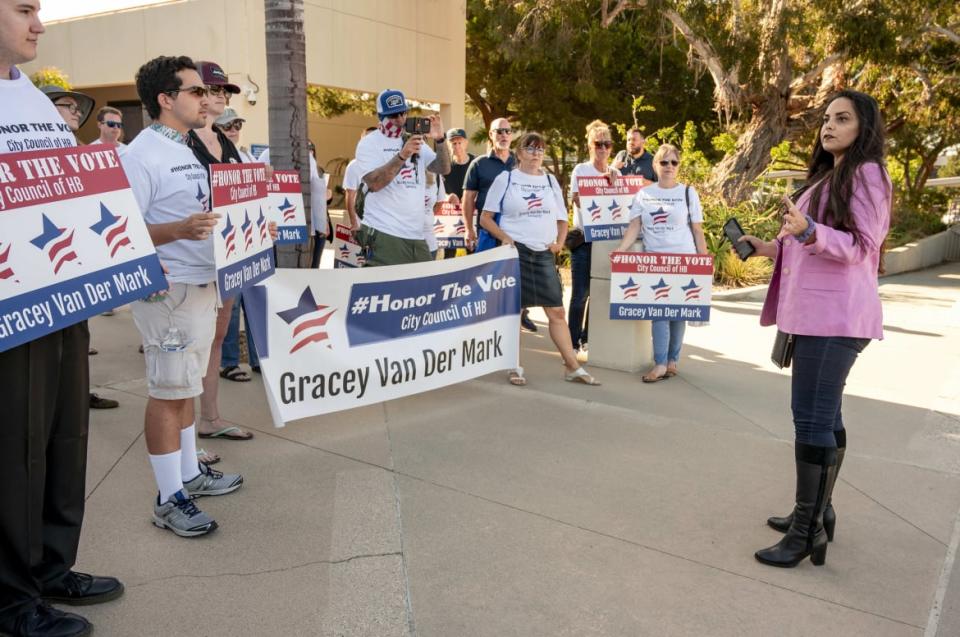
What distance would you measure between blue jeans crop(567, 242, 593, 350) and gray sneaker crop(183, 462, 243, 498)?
13.2ft

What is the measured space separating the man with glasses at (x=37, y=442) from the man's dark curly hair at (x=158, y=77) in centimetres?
75

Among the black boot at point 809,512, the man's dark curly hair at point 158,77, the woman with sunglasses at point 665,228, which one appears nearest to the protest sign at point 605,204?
the woman with sunglasses at point 665,228

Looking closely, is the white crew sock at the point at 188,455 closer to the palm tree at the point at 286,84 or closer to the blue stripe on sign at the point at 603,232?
the palm tree at the point at 286,84

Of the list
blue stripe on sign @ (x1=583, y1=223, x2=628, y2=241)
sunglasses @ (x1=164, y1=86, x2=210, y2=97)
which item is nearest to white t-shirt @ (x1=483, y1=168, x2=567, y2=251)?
blue stripe on sign @ (x1=583, y1=223, x2=628, y2=241)

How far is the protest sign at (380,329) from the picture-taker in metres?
4.89

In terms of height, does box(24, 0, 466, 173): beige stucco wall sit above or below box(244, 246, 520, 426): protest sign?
above

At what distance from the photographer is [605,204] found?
778cm

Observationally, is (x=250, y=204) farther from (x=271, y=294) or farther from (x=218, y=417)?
(x=218, y=417)

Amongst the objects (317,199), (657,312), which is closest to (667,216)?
(657,312)

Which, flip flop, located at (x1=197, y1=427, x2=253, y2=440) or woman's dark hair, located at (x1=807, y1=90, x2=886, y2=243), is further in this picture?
flip flop, located at (x1=197, y1=427, x2=253, y2=440)

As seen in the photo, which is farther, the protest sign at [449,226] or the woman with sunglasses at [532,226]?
the protest sign at [449,226]

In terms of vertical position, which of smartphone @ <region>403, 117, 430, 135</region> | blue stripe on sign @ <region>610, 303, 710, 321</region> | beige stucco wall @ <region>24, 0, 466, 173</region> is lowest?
blue stripe on sign @ <region>610, 303, 710, 321</region>

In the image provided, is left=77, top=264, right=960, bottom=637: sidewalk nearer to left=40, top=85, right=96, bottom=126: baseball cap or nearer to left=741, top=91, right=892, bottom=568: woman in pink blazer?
left=741, top=91, right=892, bottom=568: woman in pink blazer

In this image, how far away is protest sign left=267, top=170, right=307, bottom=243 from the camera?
692cm
